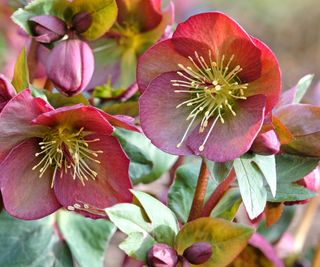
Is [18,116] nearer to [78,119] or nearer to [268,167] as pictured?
[78,119]

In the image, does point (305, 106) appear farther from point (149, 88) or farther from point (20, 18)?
point (20, 18)

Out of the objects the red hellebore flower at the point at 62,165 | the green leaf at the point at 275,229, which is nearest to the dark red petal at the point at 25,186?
the red hellebore flower at the point at 62,165

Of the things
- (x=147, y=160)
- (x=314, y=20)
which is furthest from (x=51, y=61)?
(x=314, y=20)

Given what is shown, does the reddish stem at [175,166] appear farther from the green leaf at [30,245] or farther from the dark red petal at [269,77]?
the dark red petal at [269,77]

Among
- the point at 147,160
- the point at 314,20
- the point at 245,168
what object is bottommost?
the point at 314,20

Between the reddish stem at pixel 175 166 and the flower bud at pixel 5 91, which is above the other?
the flower bud at pixel 5 91

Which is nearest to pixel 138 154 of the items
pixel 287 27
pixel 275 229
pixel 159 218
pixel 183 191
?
pixel 183 191
